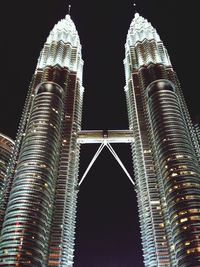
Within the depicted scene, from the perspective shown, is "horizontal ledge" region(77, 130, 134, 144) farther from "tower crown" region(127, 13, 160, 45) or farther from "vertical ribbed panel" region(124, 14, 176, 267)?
"tower crown" region(127, 13, 160, 45)

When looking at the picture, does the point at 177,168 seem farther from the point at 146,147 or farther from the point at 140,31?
the point at 140,31

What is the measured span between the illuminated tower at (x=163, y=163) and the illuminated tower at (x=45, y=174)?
16.7 metres

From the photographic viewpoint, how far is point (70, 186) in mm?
88875

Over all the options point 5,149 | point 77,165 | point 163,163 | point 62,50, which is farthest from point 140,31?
point 163,163

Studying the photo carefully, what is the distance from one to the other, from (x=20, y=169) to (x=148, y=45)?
60.6m

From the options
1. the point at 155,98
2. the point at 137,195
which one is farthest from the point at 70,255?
the point at 155,98

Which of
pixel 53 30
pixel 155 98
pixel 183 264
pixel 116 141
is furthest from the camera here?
pixel 53 30

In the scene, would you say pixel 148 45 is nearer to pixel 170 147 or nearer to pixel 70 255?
pixel 170 147

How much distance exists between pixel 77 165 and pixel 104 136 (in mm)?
12080

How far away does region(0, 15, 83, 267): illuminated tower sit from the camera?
71375 mm

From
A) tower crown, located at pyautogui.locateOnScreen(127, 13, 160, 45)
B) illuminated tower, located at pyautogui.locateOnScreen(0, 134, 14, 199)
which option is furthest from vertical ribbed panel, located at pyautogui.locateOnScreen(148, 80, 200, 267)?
illuminated tower, located at pyautogui.locateOnScreen(0, 134, 14, 199)

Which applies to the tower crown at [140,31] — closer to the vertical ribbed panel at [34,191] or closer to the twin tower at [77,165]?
the twin tower at [77,165]

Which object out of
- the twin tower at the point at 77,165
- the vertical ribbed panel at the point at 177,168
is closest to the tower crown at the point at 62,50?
the twin tower at the point at 77,165

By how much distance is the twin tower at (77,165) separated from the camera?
71625 millimetres
